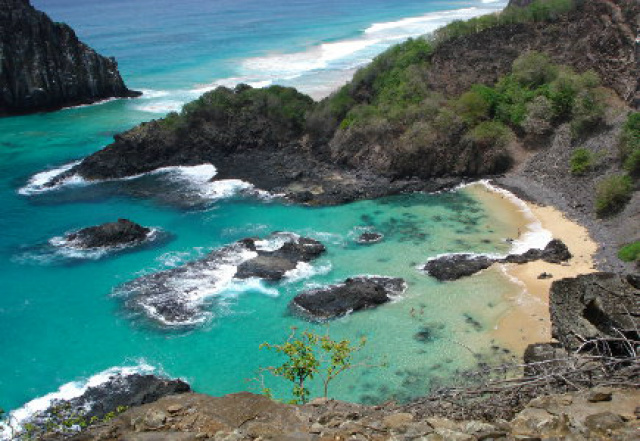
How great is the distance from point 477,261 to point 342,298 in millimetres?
9240

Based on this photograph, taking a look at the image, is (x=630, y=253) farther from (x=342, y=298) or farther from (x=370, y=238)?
(x=342, y=298)

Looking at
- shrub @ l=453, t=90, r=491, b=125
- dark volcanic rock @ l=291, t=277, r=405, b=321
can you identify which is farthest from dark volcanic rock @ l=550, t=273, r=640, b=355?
shrub @ l=453, t=90, r=491, b=125

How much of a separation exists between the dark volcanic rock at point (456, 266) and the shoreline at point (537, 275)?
3.49 feet

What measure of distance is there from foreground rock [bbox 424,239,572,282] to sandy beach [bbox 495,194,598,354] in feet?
1.77

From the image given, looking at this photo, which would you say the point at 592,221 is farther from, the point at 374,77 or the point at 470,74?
the point at 374,77

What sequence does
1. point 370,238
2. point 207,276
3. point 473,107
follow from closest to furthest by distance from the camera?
point 207,276 < point 370,238 < point 473,107

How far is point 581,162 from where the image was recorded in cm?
4653

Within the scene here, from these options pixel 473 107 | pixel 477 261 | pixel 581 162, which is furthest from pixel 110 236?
pixel 581 162

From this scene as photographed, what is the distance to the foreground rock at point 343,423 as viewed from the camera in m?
9.70

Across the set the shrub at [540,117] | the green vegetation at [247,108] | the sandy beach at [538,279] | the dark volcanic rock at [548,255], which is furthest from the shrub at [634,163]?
the green vegetation at [247,108]

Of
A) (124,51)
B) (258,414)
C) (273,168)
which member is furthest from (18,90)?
(258,414)

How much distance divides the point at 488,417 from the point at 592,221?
3395 cm

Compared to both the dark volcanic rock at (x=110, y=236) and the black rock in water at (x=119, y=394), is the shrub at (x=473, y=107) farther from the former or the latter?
the black rock in water at (x=119, y=394)

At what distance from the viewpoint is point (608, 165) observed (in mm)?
45344
